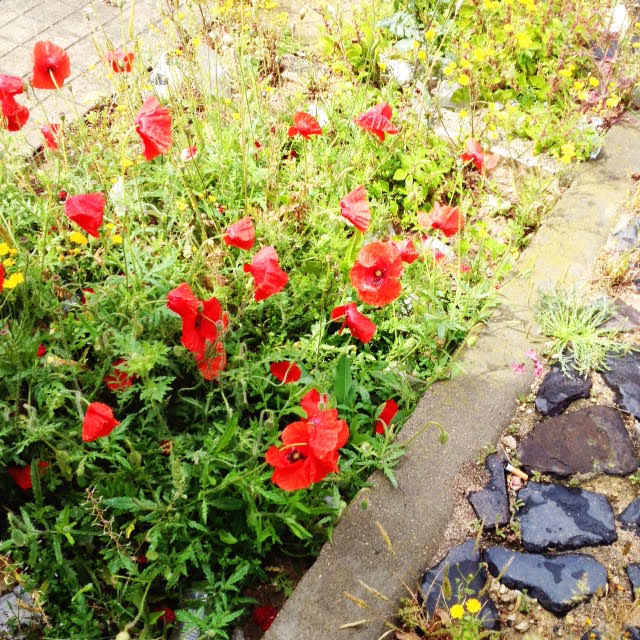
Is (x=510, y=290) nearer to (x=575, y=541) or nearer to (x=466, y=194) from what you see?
(x=466, y=194)

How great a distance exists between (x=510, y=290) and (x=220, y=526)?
1521mm

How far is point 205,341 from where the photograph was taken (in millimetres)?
1947

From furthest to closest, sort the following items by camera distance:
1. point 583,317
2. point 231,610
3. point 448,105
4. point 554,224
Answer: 1. point 448,105
2. point 554,224
3. point 583,317
4. point 231,610

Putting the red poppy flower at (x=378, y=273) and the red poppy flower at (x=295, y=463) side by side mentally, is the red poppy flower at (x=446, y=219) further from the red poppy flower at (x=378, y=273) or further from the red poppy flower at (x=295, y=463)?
the red poppy flower at (x=295, y=463)

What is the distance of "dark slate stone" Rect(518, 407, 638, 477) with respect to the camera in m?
2.14

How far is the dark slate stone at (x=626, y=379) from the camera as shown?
2.32 meters

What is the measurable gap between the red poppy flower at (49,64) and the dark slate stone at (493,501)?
2034 millimetres

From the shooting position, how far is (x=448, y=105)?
12.1ft

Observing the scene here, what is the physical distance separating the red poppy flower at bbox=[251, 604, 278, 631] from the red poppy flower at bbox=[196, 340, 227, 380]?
700 millimetres

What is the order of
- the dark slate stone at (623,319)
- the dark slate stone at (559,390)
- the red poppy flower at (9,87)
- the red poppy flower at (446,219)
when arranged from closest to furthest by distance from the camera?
the red poppy flower at (9,87), the dark slate stone at (559,390), the red poppy flower at (446,219), the dark slate stone at (623,319)

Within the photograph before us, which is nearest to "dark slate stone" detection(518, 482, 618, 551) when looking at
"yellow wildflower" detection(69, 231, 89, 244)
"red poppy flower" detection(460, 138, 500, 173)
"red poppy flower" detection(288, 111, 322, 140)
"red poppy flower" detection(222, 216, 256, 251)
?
"red poppy flower" detection(222, 216, 256, 251)

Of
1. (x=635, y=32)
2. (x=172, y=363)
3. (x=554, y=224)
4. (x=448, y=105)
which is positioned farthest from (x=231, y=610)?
(x=635, y=32)

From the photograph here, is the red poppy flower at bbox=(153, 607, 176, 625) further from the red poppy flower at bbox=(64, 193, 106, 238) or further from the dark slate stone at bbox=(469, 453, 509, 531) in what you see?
the red poppy flower at bbox=(64, 193, 106, 238)

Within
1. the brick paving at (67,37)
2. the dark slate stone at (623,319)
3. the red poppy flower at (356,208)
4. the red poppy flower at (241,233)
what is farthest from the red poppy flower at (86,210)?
the dark slate stone at (623,319)
